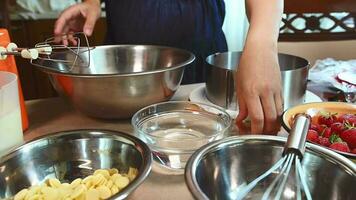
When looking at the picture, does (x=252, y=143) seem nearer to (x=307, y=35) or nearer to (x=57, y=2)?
(x=307, y=35)

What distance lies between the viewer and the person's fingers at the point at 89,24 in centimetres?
85

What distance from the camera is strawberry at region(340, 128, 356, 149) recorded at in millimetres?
592

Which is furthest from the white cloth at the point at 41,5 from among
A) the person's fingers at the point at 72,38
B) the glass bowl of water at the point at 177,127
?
the glass bowl of water at the point at 177,127

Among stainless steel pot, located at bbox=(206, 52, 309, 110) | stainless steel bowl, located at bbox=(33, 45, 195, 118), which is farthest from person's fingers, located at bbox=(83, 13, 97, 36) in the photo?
stainless steel pot, located at bbox=(206, 52, 309, 110)

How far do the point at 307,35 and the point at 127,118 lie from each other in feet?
2.77

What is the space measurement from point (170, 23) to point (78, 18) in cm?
23

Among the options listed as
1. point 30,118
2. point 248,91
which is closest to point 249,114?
point 248,91

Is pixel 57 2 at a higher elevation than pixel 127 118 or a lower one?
higher

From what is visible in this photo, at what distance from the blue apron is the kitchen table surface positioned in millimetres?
147

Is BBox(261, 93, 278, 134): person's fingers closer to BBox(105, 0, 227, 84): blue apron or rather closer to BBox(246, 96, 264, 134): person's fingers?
BBox(246, 96, 264, 134): person's fingers

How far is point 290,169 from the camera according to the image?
489mm

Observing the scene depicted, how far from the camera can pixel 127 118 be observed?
0.73 meters

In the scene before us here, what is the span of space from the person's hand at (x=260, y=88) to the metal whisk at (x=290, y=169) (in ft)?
0.30

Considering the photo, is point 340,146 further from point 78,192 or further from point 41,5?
point 41,5
